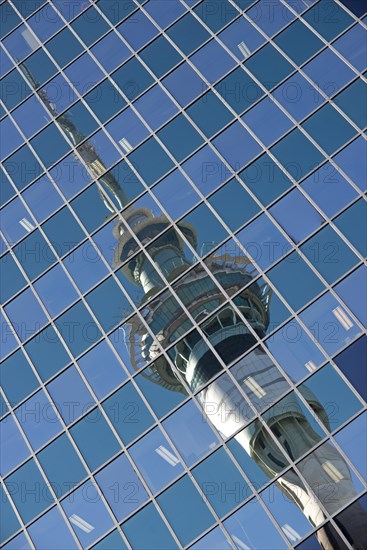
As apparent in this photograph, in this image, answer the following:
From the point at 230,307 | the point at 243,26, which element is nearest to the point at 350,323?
the point at 230,307

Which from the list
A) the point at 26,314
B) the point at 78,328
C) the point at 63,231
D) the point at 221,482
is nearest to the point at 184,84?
the point at 63,231

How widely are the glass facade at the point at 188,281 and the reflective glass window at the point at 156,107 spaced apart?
107 millimetres

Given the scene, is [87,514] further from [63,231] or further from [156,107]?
[156,107]

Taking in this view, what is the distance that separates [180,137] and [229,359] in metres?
9.29

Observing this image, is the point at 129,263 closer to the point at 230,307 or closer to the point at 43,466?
the point at 230,307

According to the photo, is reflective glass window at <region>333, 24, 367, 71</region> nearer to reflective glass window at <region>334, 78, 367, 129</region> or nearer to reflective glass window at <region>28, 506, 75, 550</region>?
reflective glass window at <region>334, 78, 367, 129</region>

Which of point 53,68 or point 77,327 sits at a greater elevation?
point 53,68

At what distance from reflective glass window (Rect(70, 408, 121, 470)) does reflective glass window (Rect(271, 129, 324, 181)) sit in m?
10.4

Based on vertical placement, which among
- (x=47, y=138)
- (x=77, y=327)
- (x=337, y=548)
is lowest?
(x=337, y=548)

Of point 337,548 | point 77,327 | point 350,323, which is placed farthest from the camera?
point 77,327

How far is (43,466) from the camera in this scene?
93.4 ft

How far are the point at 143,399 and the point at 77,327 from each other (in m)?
3.94

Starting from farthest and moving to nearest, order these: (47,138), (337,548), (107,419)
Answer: (47,138) < (107,419) < (337,548)

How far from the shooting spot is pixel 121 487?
26.7 metres
